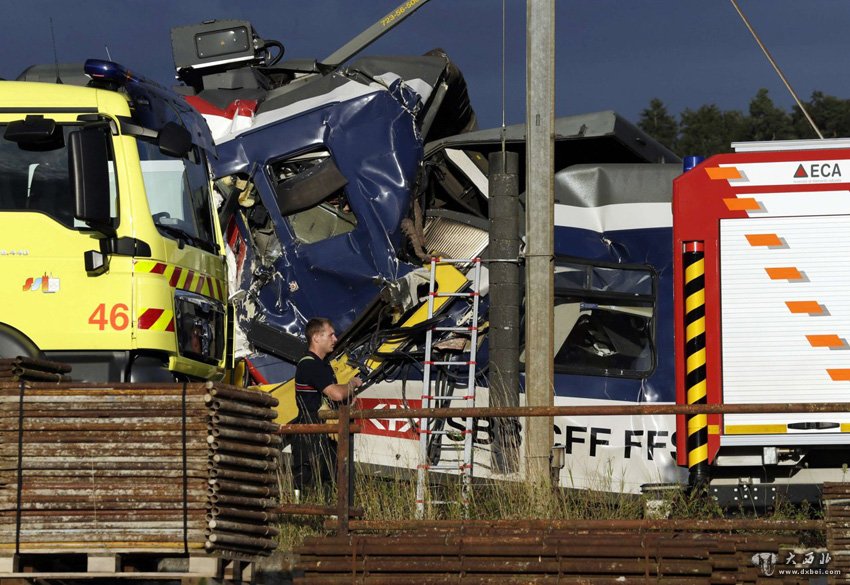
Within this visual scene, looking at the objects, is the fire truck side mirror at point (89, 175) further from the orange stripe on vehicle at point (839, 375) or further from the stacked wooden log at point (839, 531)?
the orange stripe on vehicle at point (839, 375)

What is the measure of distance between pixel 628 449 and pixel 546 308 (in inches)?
62.8

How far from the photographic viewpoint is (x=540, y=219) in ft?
34.2

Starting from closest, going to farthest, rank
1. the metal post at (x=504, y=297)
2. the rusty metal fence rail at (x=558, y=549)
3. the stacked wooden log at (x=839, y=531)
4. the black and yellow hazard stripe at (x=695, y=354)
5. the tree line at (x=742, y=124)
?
the rusty metal fence rail at (x=558, y=549)
the stacked wooden log at (x=839, y=531)
the black and yellow hazard stripe at (x=695, y=354)
the metal post at (x=504, y=297)
the tree line at (x=742, y=124)

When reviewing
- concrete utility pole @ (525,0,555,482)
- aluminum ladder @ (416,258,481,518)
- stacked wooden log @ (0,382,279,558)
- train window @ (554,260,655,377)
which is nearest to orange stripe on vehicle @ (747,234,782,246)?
concrete utility pole @ (525,0,555,482)

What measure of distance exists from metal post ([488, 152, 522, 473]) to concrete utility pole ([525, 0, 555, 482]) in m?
1.06

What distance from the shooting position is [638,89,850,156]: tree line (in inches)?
1761

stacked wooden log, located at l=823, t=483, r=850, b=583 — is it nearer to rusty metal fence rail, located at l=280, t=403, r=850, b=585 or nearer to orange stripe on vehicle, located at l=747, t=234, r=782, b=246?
rusty metal fence rail, located at l=280, t=403, r=850, b=585

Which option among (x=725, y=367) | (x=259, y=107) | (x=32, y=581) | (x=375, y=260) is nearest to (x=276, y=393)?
(x=375, y=260)

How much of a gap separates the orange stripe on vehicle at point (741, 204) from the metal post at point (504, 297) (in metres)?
2.57

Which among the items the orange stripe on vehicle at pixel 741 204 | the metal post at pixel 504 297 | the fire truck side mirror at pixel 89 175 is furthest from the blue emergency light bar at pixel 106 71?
the orange stripe on vehicle at pixel 741 204

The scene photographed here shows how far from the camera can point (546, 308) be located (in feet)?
34.0

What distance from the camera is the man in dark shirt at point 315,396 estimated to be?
9852 mm

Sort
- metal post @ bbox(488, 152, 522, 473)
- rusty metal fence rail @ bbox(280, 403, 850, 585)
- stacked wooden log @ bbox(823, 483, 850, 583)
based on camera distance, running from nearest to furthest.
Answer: rusty metal fence rail @ bbox(280, 403, 850, 585) < stacked wooden log @ bbox(823, 483, 850, 583) < metal post @ bbox(488, 152, 522, 473)

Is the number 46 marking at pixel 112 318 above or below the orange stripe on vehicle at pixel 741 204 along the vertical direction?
below
